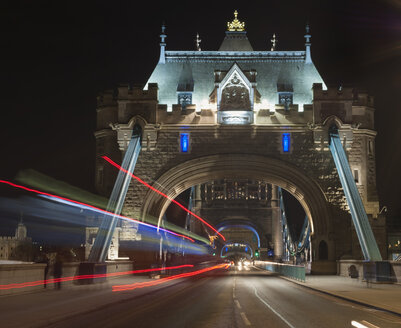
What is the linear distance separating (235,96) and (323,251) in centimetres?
1097

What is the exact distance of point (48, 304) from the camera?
15305 millimetres

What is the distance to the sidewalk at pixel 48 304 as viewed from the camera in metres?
12.0

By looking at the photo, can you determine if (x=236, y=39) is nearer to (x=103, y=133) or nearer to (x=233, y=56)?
(x=233, y=56)

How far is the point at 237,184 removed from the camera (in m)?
97.4

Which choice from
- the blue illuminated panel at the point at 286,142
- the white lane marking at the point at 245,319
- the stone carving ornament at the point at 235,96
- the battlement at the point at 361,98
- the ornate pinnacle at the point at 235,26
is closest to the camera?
the white lane marking at the point at 245,319

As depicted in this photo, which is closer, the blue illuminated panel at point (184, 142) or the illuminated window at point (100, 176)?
the blue illuminated panel at point (184, 142)

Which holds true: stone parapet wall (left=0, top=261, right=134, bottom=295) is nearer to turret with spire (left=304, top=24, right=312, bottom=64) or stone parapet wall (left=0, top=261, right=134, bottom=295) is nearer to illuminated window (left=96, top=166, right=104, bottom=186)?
illuminated window (left=96, top=166, right=104, bottom=186)

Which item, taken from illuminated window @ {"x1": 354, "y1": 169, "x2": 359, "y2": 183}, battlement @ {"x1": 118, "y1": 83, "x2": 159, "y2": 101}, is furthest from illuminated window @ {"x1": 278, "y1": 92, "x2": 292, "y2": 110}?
battlement @ {"x1": 118, "y1": 83, "x2": 159, "y2": 101}

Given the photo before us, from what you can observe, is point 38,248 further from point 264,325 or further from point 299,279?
point 264,325

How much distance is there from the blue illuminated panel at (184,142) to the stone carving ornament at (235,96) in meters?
2.83

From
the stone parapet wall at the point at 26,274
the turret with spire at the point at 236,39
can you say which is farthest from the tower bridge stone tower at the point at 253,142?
the stone parapet wall at the point at 26,274

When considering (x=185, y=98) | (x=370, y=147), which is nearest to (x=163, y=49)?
(x=185, y=98)

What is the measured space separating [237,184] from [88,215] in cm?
6317

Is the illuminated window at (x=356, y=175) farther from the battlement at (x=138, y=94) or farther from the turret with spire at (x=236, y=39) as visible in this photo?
the battlement at (x=138, y=94)
